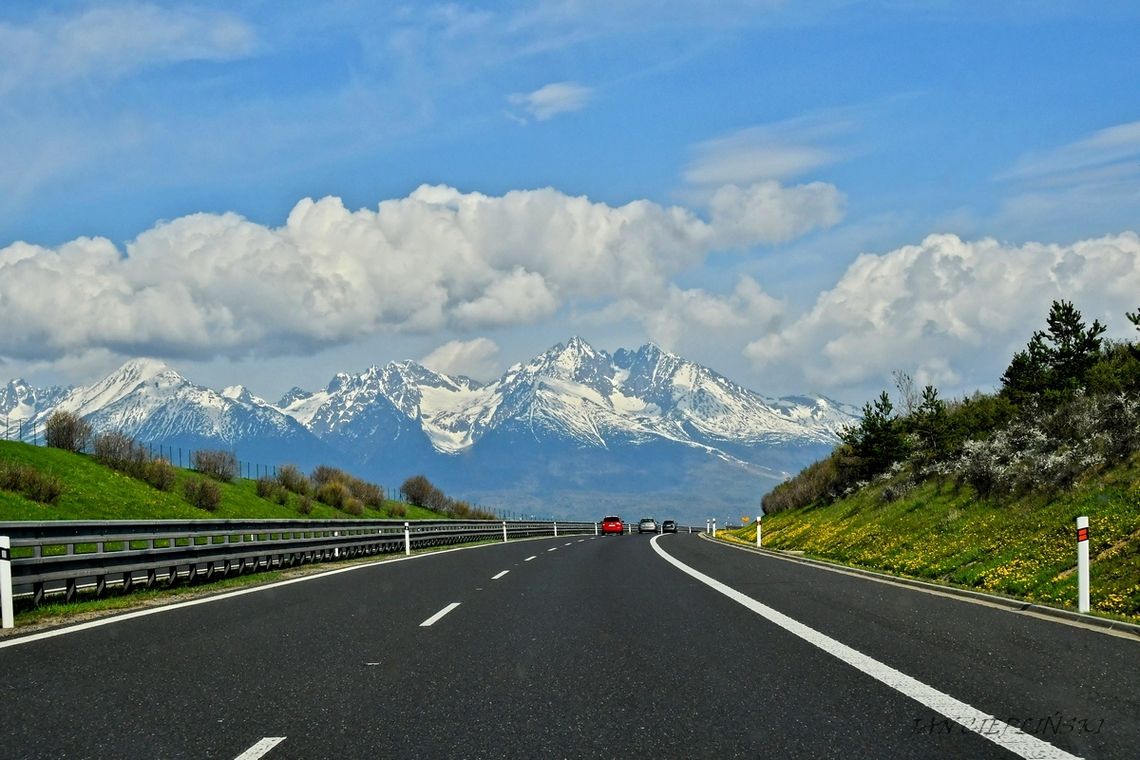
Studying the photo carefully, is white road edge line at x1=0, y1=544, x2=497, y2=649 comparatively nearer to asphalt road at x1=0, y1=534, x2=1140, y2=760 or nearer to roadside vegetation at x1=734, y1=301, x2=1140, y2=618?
asphalt road at x1=0, y1=534, x2=1140, y2=760

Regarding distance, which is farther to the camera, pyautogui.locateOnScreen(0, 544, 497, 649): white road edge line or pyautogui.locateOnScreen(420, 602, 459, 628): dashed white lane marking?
pyautogui.locateOnScreen(420, 602, 459, 628): dashed white lane marking

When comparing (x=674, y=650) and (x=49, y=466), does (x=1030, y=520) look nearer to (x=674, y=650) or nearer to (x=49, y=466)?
(x=674, y=650)

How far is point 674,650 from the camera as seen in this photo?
8.98m

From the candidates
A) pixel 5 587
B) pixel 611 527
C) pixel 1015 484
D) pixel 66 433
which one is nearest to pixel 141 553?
pixel 5 587

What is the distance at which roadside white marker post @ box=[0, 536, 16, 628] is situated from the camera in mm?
11023

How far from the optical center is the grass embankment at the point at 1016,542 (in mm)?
13430

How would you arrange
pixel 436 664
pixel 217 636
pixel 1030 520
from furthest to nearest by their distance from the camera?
pixel 1030 520 → pixel 217 636 → pixel 436 664

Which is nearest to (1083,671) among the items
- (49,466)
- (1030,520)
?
(1030,520)

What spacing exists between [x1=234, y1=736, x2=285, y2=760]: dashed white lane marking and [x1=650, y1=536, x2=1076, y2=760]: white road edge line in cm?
403

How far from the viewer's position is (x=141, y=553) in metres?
15.1

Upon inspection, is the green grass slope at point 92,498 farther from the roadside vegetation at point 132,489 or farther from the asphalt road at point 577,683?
the asphalt road at point 577,683

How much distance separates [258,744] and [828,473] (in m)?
47.3

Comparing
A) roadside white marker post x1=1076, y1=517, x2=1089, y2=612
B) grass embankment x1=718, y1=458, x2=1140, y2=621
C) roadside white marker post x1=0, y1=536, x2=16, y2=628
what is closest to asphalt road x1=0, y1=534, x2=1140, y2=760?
roadside white marker post x1=1076, y1=517, x2=1089, y2=612

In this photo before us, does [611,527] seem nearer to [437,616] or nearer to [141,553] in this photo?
[141,553]
